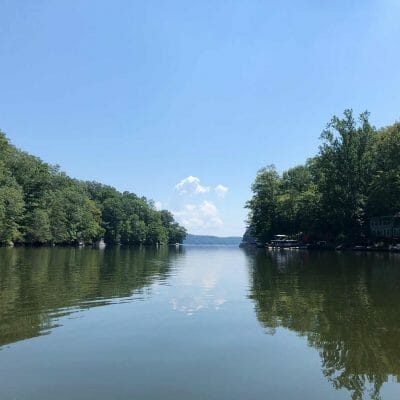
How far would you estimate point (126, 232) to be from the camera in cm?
14875

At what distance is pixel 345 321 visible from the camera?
13250 mm

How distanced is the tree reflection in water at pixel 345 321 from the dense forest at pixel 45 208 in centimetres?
5487

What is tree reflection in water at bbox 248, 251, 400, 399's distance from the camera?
8.47 meters

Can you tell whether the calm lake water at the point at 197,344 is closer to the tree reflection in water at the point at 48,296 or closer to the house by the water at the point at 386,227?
the tree reflection in water at the point at 48,296

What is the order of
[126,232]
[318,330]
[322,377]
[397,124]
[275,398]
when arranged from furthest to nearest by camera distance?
[126,232], [397,124], [318,330], [322,377], [275,398]

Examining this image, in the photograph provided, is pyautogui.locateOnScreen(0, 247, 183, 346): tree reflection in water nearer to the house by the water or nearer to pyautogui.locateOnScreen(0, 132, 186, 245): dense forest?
pyautogui.locateOnScreen(0, 132, 186, 245): dense forest

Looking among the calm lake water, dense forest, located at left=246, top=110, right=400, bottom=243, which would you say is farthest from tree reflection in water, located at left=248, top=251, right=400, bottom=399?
dense forest, located at left=246, top=110, right=400, bottom=243

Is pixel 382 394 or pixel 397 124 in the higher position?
pixel 397 124

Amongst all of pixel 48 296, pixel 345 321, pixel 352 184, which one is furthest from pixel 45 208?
pixel 345 321

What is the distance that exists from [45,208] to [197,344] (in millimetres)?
89632

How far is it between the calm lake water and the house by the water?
182 ft

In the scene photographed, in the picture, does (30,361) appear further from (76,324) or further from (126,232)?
(126,232)

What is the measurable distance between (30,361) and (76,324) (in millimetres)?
3798

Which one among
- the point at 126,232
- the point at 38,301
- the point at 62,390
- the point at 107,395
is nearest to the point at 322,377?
the point at 107,395
